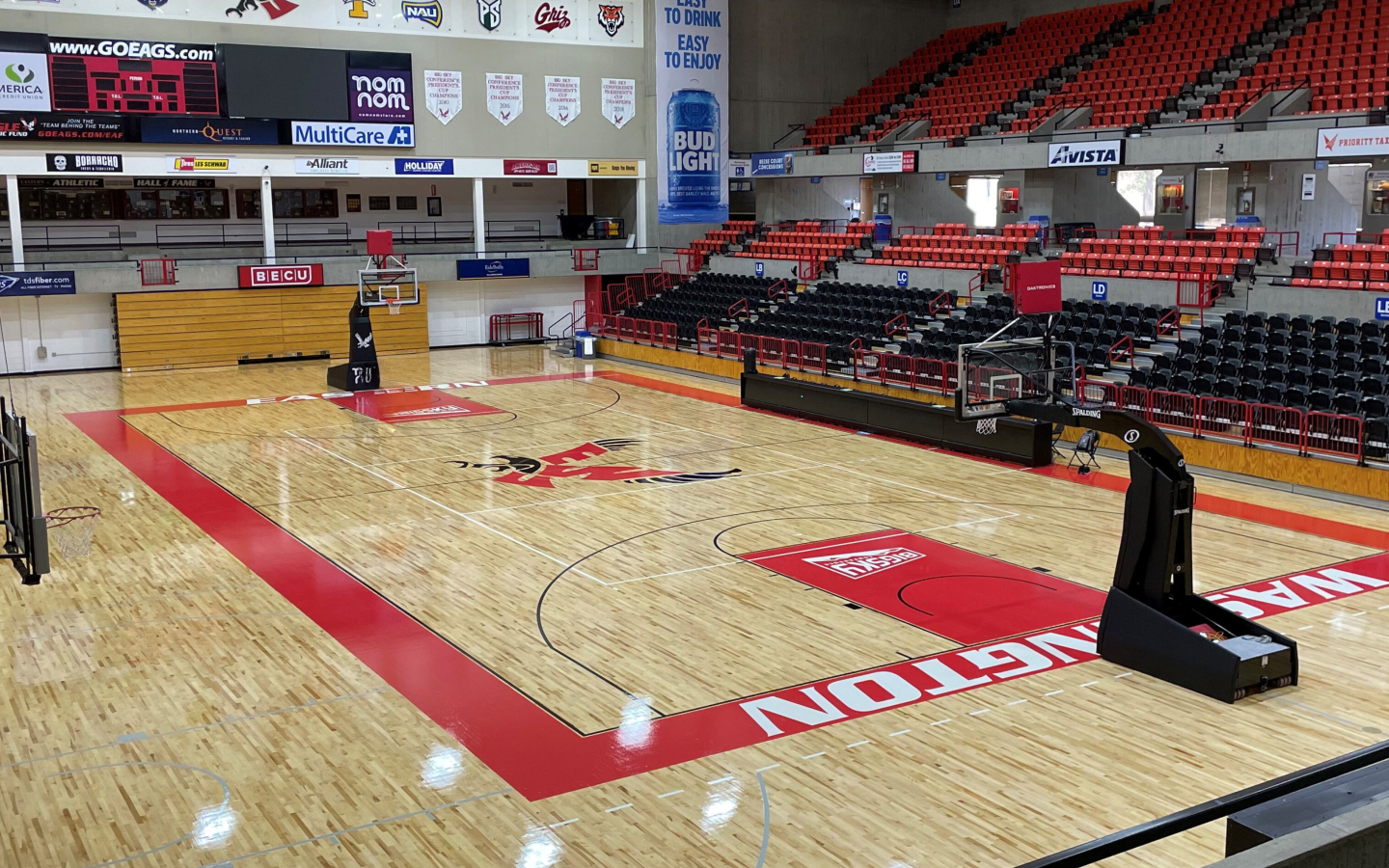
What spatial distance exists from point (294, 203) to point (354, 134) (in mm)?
3812

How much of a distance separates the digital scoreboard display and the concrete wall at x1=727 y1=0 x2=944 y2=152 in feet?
50.9

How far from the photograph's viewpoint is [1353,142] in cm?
2183

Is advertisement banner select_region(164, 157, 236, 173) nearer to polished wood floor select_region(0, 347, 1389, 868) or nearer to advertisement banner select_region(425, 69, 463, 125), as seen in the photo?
advertisement banner select_region(425, 69, 463, 125)

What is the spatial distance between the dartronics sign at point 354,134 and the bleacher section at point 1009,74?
13594mm

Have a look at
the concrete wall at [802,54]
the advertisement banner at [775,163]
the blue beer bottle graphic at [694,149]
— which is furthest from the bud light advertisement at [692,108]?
the concrete wall at [802,54]

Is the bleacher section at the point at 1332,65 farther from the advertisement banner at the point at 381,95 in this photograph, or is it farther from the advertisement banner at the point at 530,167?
the advertisement banner at the point at 381,95

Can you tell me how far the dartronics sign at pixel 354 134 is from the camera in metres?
30.5

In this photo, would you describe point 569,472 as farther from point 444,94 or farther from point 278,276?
point 444,94

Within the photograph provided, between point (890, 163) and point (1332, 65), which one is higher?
point (1332, 65)

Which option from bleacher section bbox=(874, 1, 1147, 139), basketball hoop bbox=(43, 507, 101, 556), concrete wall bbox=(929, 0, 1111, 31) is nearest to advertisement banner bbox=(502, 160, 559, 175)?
bleacher section bbox=(874, 1, 1147, 139)

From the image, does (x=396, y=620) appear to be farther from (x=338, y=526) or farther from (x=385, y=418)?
(x=385, y=418)

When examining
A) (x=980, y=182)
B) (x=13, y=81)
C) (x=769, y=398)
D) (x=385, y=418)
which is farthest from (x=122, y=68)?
(x=980, y=182)

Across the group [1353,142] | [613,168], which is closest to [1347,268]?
[1353,142]

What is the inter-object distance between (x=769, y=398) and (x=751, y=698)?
14.4 m
